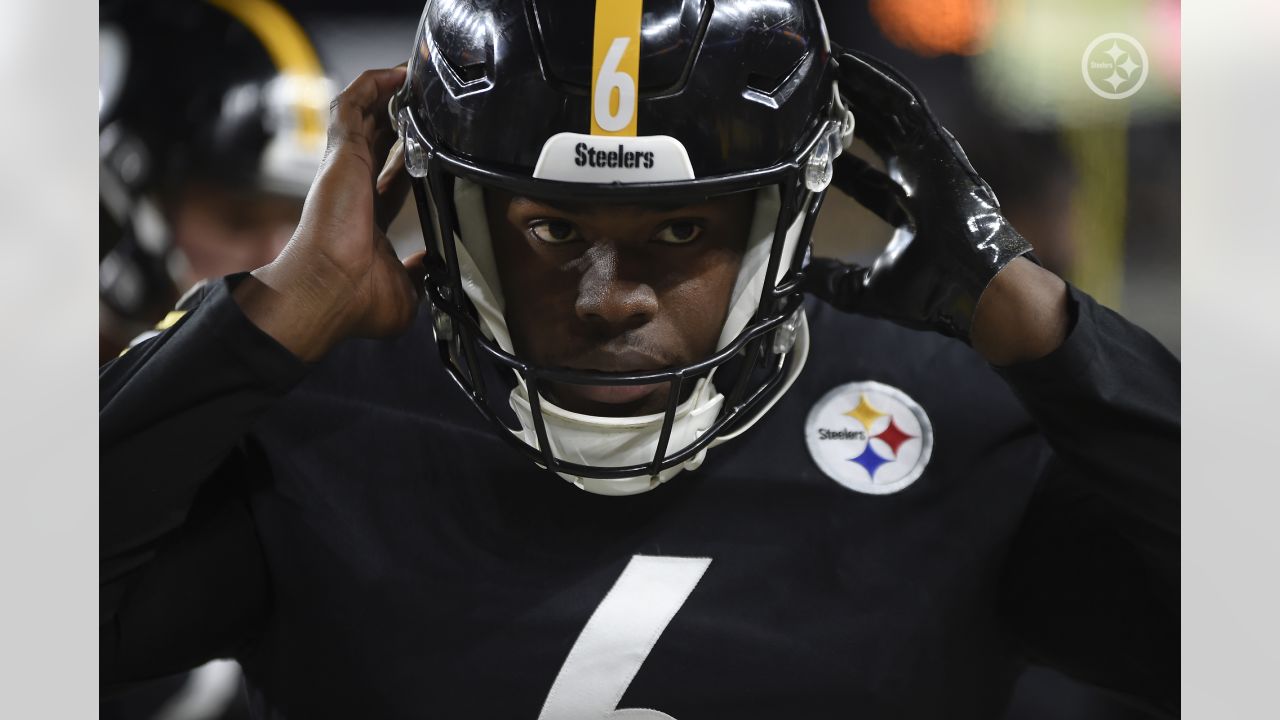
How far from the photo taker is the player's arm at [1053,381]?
0.98 meters

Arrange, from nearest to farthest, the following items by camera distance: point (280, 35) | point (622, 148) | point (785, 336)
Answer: point (622, 148), point (785, 336), point (280, 35)

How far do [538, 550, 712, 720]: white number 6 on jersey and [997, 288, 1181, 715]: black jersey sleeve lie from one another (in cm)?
31

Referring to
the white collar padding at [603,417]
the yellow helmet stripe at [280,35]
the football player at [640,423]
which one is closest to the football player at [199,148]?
the yellow helmet stripe at [280,35]

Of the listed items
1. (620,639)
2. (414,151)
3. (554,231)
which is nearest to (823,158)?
(554,231)

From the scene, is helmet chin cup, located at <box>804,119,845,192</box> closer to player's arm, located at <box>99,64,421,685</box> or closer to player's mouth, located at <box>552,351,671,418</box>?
player's mouth, located at <box>552,351,671,418</box>

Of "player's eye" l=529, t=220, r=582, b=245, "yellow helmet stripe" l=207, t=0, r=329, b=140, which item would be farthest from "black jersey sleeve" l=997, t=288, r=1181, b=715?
"yellow helmet stripe" l=207, t=0, r=329, b=140

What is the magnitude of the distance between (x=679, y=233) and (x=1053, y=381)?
0.33 meters

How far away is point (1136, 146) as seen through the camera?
1.15 meters

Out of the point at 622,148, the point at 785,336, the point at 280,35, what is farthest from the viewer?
the point at 280,35

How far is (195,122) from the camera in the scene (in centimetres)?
124

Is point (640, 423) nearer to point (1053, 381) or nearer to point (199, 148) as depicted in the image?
point (1053, 381)
